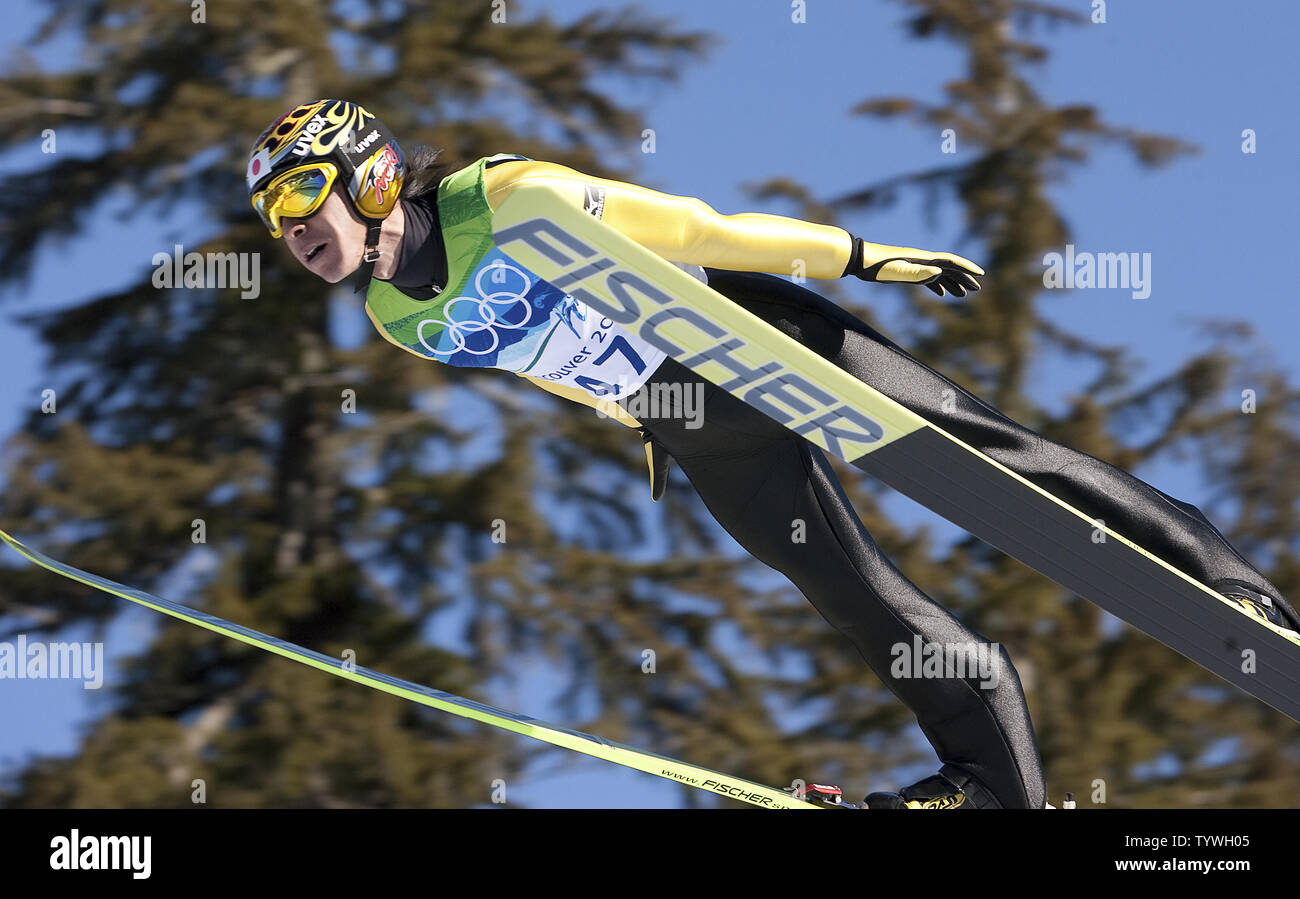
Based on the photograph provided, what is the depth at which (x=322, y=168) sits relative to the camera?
274 cm

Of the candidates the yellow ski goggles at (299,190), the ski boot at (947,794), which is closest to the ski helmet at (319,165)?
the yellow ski goggles at (299,190)

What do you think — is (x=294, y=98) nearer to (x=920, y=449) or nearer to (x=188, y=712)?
(x=188, y=712)

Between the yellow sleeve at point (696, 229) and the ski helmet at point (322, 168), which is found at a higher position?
the ski helmet at point (322, 168)

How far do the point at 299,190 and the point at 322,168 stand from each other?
0.20 ft

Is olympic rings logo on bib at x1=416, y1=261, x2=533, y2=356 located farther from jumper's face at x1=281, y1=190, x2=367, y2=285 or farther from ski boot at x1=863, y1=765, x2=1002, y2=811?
ski boot at x1=863, y1=765, x2=1002, y2=811

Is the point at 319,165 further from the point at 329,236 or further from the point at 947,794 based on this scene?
the point at 947,794

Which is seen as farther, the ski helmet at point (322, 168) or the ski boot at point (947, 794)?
the ski boot at point (947, 794)

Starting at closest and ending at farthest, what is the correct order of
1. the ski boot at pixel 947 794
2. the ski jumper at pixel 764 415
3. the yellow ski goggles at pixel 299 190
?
the yellow ski goggles at pixel 299 190, the ski jumper at pixel 764 415, the ski boot at pixel 947 794

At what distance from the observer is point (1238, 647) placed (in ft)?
10.1

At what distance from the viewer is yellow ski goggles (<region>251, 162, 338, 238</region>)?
2.73m

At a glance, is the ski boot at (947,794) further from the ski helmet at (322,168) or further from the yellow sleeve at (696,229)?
the ski helmet at (322,168)

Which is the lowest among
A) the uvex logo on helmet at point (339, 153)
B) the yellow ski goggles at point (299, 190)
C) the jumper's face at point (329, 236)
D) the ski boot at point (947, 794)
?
the ski boot at point (947, 794)

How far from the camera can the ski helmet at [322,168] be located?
2732 millimetres

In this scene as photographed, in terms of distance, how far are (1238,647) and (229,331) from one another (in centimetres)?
386
